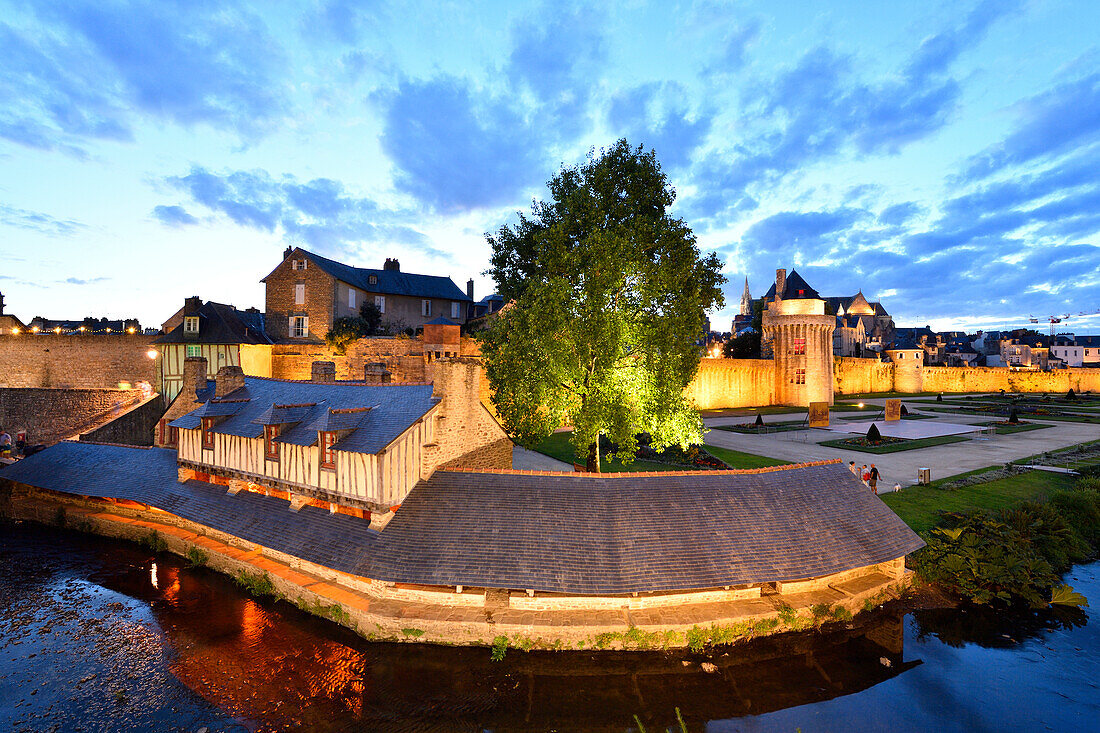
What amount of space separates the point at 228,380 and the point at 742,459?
77.9 ft

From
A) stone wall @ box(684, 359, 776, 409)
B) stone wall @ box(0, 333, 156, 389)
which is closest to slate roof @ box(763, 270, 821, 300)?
stone wall @ box(684, 359, 776, 409)

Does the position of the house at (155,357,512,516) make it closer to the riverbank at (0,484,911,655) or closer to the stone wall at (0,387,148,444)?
the riverbank at (0,484,911,655)

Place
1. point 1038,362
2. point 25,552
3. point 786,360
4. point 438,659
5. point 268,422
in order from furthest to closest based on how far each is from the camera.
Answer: point 1038,362 → point 786,360 → point 25,552 → point 268,422 → point 438,659

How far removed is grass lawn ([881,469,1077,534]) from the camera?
17609mm

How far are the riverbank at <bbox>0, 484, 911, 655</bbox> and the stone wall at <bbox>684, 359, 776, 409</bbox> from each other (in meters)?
35.9

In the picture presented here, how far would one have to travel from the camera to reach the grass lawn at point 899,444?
92.3 ft

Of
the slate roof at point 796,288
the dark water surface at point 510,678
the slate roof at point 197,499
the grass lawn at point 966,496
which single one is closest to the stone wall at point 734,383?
the slate roof at point 796,288

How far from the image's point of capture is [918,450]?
2873 cm

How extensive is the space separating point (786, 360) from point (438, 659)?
50997 mm

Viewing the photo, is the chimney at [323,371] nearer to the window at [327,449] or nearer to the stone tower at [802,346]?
the window at [327,449]

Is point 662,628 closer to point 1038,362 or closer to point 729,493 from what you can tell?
point 729,493

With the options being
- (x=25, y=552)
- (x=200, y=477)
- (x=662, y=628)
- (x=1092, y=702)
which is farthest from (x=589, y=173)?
(x=25, y=552)

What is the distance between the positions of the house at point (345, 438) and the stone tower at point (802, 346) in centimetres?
Result: 4507

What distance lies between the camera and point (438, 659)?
11102mm
